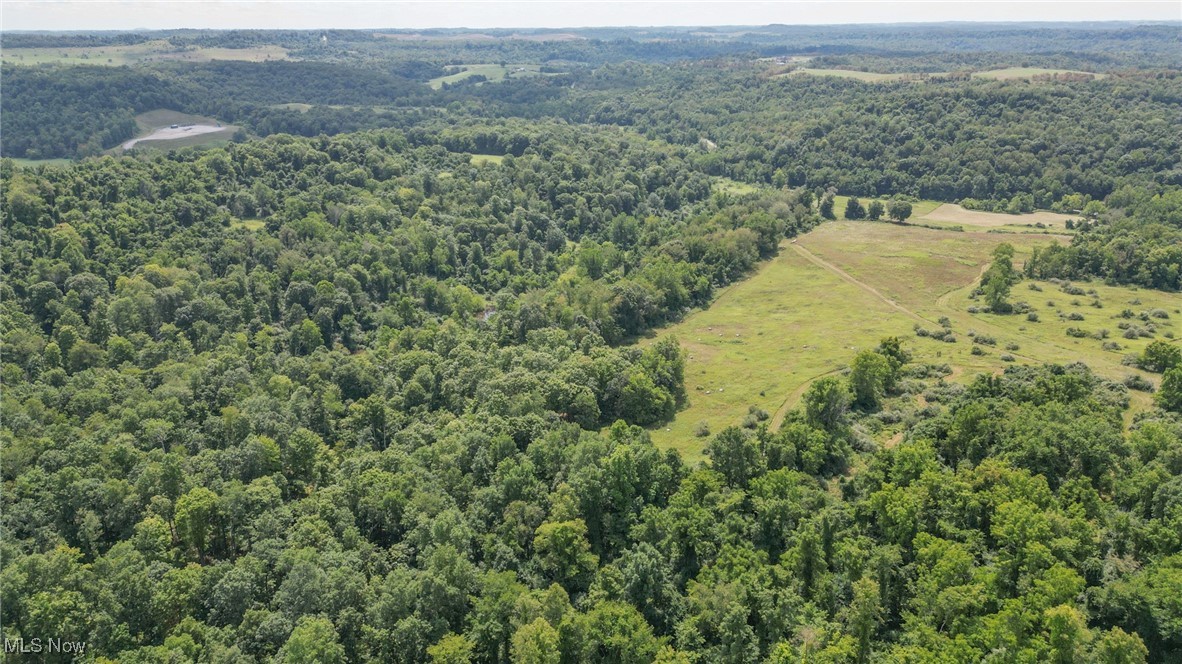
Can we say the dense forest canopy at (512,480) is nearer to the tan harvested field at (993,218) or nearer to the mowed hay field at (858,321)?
the mowed hay field at (858,321)

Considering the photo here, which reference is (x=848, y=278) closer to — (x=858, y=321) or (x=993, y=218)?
(x=858, y=321)

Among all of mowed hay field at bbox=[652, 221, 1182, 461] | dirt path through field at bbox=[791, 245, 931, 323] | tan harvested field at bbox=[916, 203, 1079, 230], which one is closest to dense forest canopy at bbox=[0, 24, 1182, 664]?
Answer: mowed hay field at bbox=[652, 221, 1182, 461]

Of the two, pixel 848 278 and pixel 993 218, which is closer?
pixel 848 278

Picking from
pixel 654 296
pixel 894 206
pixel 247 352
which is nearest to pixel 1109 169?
pixel 894 206

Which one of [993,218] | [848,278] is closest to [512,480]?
[848,278]

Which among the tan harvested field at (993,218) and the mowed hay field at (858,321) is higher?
the tan harvested field at (993,218)

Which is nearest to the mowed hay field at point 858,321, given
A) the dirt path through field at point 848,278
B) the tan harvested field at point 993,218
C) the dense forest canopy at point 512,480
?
the dirt path through field at point 848,278

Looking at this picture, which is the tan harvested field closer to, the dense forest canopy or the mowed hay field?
the mowed hay field
